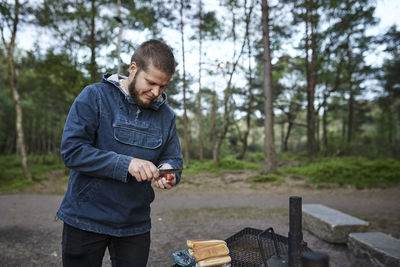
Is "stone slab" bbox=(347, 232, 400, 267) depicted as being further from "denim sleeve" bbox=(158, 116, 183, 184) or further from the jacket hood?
the jacket hood

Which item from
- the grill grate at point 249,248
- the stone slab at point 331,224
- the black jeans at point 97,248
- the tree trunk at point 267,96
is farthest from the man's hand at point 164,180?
the tree trunk at point 267,96

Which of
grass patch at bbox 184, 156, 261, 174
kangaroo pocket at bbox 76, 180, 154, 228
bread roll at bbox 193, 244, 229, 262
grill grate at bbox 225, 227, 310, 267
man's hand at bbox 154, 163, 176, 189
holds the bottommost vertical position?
grass patch at bbox 184, 156, 261, 174

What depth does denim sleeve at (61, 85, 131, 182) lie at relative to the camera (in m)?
1.48

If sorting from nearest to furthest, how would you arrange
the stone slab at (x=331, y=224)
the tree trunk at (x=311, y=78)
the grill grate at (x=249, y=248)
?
the grill grate at (x=249, y=248)
the stone slab at (x=331, y=224)
the tree trunk at (x=311, y=78)

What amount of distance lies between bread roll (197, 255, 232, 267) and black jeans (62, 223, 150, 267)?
532mm

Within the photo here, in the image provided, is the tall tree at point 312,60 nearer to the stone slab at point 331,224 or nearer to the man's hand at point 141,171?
the stone slab at point 331,224

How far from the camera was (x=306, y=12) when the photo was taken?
50.1 feet

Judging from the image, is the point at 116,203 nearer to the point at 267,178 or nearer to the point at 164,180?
the point at 164,180

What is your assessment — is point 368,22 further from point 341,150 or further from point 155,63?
point 155,63

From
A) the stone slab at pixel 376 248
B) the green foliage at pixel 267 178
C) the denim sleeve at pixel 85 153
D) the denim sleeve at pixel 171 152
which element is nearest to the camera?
the denim sleeve at pixel 85 153

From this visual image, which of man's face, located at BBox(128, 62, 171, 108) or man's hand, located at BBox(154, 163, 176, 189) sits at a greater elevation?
man's face, located at BBox(128, 62, 171, 108)

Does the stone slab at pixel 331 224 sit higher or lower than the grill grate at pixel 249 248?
lower

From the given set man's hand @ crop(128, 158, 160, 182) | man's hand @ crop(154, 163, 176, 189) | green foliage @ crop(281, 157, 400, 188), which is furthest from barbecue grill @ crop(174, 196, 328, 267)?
green foliage @ crop(281, 157, 400, 188)

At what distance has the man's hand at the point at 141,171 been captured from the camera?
1491 millimetres
